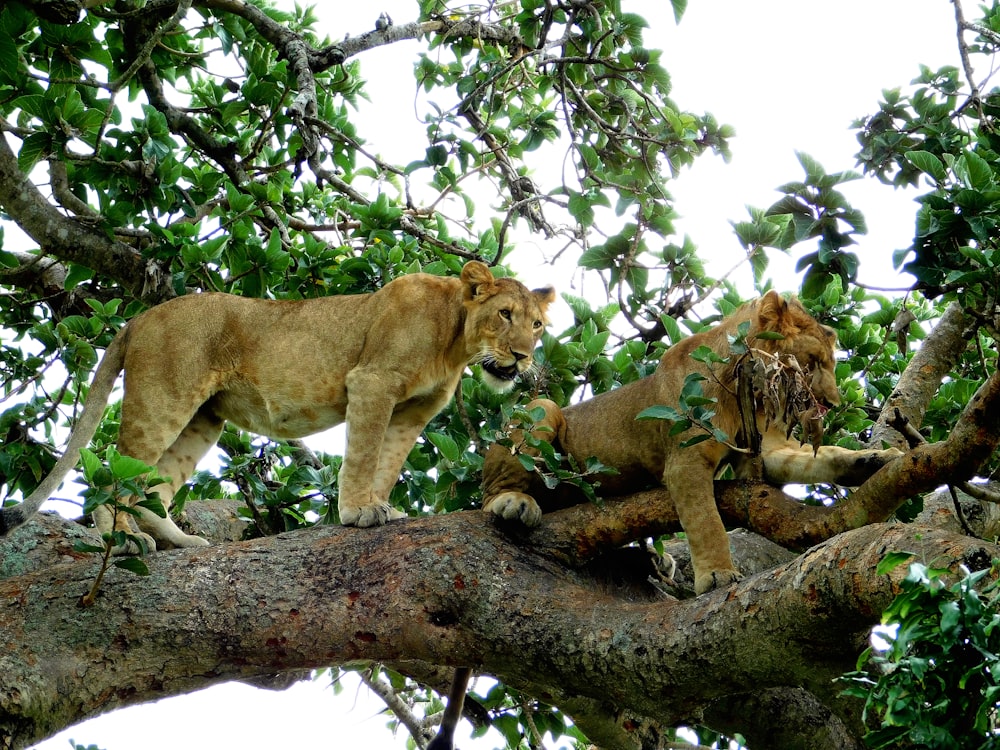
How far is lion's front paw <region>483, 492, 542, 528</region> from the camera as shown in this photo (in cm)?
496

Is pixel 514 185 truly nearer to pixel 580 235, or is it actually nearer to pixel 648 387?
pixel 580 235

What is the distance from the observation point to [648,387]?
18.6 ft

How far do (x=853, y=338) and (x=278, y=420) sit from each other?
3281 millimetres

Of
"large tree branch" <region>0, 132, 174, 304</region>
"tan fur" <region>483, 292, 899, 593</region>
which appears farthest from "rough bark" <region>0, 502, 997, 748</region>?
"large tree branch" <region>0, 132, 174, 304</region>

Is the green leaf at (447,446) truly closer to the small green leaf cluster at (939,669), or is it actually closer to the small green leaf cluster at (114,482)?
the small green leaf cluster at (114,482)

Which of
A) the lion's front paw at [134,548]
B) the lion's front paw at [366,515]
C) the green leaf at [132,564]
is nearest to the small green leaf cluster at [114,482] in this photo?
the green leaf at [132,564]

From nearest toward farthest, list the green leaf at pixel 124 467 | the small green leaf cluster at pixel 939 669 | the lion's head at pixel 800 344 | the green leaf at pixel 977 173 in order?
the small green leaf cluster at pixel 939 669 < the green leaf at pixel 124 467 < the green leaf at pixel 977 173 < the lion's head at pixel 800 344

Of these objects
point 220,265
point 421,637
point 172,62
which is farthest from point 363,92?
point 421,637

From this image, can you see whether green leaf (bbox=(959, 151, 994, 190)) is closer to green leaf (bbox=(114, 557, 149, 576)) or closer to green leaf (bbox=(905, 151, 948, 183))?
green leaf (bbox=(905, 151, 948, 183))

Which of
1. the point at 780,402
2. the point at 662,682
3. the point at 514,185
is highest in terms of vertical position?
the point at 514,185

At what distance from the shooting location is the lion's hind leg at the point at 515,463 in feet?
17.2

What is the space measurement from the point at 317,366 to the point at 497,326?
0.98m

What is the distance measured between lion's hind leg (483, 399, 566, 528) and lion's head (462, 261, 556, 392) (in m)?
0.31

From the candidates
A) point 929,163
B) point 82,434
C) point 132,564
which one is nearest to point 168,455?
point 82,434
